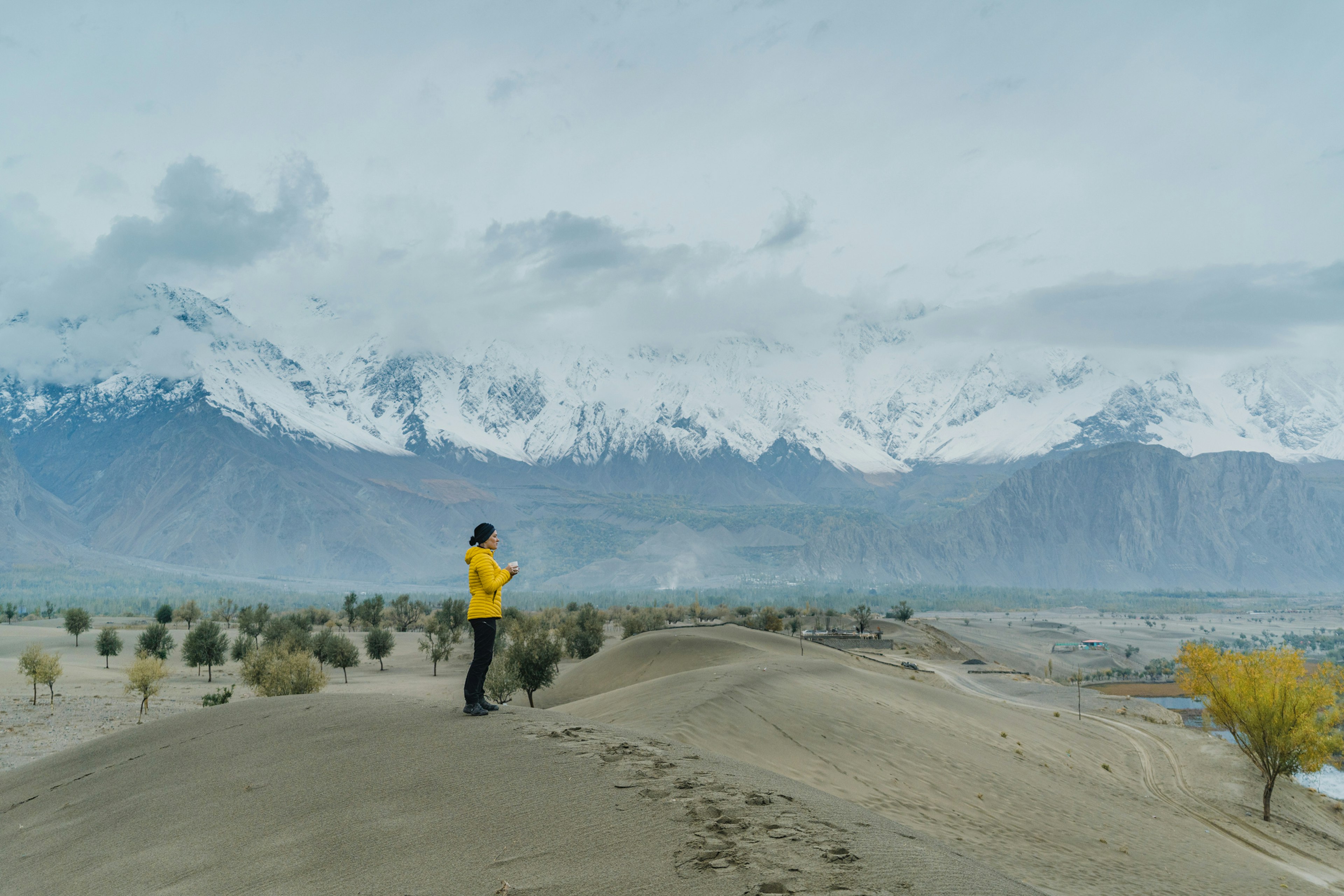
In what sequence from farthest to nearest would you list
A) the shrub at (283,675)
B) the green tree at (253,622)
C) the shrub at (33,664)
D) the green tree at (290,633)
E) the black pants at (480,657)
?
the green tree at (253,622) → the green tree at (290,633) → the shrub at (33,664) → the shrub at (283,675) → the black pants at (480,657)

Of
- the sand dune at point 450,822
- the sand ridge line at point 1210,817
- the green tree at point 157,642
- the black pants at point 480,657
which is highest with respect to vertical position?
the black pants at point 480,657

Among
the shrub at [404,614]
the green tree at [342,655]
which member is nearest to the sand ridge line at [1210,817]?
the green tree at [342,655]

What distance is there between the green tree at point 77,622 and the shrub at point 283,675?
1870 inches

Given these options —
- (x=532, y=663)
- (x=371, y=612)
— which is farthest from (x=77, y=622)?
(x=532, y=663)

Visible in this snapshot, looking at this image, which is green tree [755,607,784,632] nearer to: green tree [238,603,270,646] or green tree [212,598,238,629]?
green tree [238,603,270,646]

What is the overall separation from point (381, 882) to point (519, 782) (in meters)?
2.44

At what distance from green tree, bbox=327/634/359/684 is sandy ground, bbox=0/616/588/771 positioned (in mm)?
1124

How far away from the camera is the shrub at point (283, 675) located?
40.7 metres

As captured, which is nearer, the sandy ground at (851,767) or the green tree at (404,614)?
the sandy ground at (851,767)

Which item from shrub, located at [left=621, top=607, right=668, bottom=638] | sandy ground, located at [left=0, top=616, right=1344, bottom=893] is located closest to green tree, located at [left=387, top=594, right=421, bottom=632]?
shrub, located at [left=621, top=607, right=668, bottom=638]

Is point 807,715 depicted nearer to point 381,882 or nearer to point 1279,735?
point 381,882

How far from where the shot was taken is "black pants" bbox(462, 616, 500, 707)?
42.8 feet

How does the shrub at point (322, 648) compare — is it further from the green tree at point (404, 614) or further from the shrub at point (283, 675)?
the green tree at point (404, 614)

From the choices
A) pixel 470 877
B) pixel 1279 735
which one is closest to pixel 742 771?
pixel 470 877
